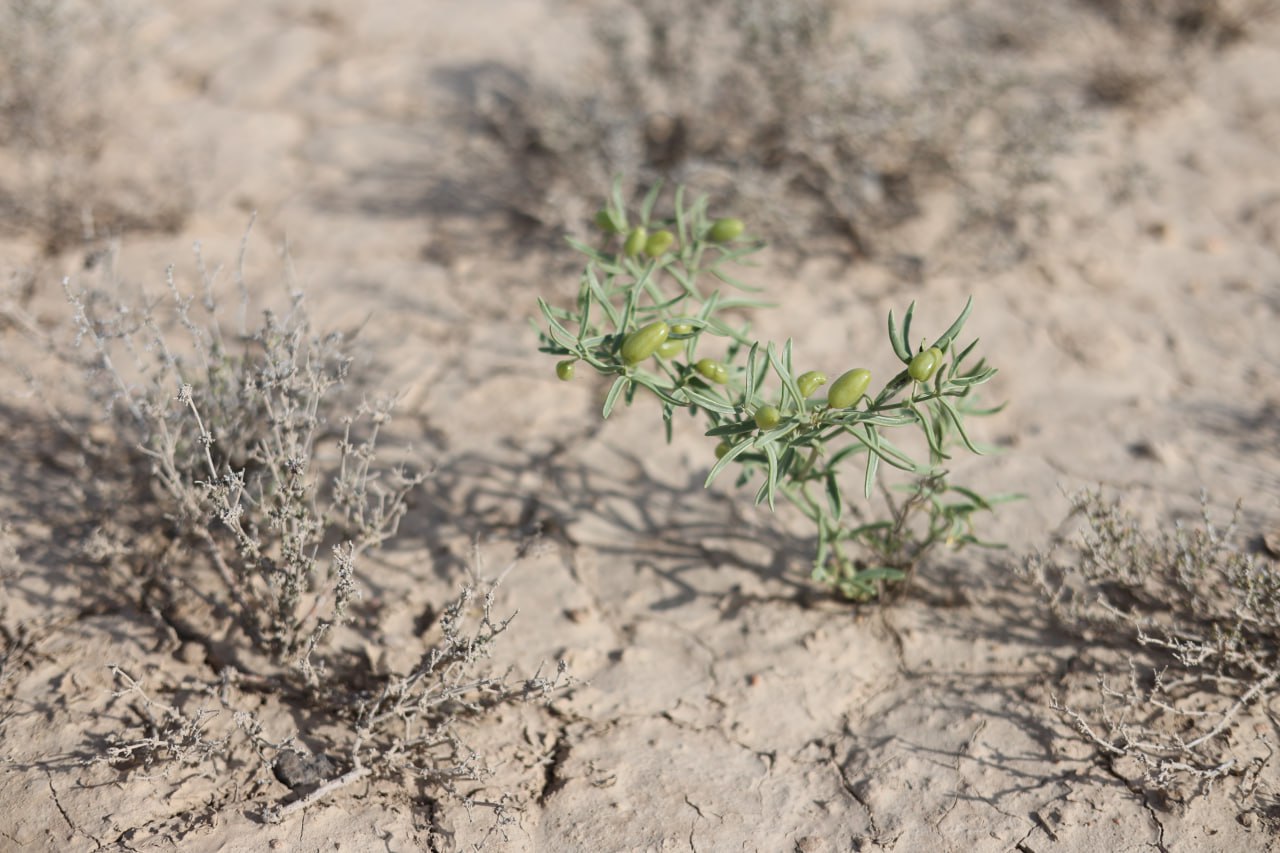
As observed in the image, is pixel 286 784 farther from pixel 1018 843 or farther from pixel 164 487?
pixel 1018 843

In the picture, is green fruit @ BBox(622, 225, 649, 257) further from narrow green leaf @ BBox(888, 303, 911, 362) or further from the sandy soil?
the sandy soil

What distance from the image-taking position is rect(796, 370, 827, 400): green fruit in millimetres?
2082

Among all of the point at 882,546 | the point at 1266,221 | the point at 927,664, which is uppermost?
the point at 1266,221

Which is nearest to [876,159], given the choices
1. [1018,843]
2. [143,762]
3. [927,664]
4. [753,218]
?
[753,218]

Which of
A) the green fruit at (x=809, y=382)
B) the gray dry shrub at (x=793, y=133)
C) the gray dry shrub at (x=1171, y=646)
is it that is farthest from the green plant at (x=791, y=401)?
the gray dry shrub at (x=793, y=133)

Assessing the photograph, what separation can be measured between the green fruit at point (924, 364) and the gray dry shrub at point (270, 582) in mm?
1079

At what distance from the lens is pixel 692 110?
4.17m

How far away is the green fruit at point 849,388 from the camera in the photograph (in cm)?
197

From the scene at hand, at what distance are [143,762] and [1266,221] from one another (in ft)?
14.8

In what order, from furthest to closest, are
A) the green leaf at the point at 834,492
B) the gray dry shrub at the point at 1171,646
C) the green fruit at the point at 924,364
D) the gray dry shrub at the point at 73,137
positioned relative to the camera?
the gray dry shrub at the point at 73,137 → the green leaf at the point at 834,492 → the gray dry shrub at the point at 1171,646 → the green fruit at the point at 924,364

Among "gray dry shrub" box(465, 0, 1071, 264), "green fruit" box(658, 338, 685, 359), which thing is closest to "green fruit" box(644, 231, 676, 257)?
"green fruit" box(658, 338, 685, 359)

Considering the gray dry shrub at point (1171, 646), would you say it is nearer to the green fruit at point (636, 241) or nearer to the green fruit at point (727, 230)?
the green fruit at point (727, 230)

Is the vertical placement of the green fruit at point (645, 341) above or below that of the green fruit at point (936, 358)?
below

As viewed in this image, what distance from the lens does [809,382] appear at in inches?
82.7
